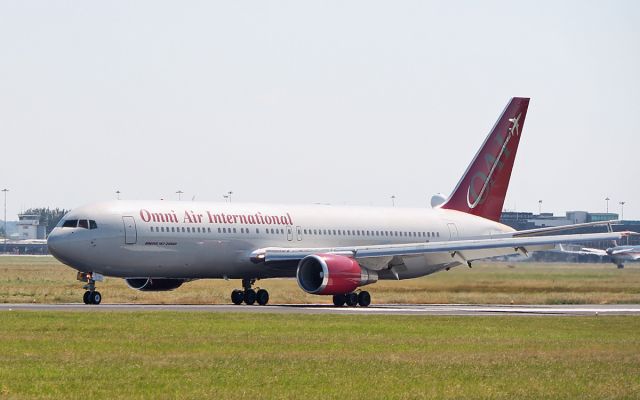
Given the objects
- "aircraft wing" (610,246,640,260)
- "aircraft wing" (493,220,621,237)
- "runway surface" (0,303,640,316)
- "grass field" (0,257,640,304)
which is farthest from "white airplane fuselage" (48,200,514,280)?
"aircraft wing" (610,246,640,260)

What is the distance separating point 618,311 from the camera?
1869 inches

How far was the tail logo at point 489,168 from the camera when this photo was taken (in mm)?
62906

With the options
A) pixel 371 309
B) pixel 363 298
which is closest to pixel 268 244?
pixel 363 298

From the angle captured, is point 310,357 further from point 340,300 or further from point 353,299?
point 340,300

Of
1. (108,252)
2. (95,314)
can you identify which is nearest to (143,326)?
(95,314)

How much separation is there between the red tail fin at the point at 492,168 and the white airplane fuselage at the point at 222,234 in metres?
1.76

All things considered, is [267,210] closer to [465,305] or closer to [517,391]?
[465,305]

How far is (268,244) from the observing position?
54469mm

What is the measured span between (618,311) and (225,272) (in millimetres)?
15595

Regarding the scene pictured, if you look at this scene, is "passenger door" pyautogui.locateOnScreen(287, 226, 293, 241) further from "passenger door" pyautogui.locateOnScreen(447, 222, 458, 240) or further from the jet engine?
"passenger door" pyautogui.locateOnScreen(447, 222, 458, 240)

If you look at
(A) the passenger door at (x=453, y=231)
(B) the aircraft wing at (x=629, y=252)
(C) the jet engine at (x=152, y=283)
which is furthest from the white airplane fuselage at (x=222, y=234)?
(B) the aircraft wing at (x=629, y=252)

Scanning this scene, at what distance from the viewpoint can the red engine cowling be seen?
50.4 m

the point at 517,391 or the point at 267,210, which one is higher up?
the point at 267,210

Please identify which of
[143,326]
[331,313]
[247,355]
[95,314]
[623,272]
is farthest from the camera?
[623,272]
